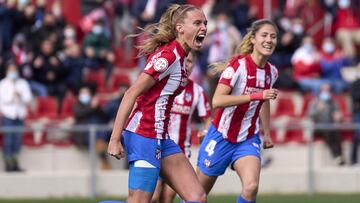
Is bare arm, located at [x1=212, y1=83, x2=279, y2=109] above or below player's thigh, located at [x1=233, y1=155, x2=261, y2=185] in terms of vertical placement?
above

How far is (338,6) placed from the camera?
21.9 m

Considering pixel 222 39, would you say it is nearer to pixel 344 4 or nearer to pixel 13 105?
pixel 344 4

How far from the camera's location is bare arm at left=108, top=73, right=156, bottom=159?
8.03 m

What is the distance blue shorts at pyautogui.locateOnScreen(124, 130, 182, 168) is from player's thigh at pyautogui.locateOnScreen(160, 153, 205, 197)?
7 cm

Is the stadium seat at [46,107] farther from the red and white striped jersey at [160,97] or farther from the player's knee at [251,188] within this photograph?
the red and white striped jersey at [160,97]

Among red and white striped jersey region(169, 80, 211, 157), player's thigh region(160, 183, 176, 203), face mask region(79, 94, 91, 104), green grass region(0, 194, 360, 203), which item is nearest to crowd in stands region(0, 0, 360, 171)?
face mask region(79, 94, 91, 104)

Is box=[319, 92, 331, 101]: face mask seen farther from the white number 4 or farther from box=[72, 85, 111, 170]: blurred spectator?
the white number 4

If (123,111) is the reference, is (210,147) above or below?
below

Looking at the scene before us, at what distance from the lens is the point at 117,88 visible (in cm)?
1967

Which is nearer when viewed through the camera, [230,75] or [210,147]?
[230,75]

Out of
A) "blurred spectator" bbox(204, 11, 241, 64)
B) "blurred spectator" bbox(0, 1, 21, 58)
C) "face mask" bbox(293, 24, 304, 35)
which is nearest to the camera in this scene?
"blurred spectator" bbox(0, 1, 21, 58)

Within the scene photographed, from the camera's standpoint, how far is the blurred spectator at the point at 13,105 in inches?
632

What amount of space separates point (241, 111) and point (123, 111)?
2.43 meters

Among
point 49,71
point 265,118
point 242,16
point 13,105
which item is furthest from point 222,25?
point 265,118
